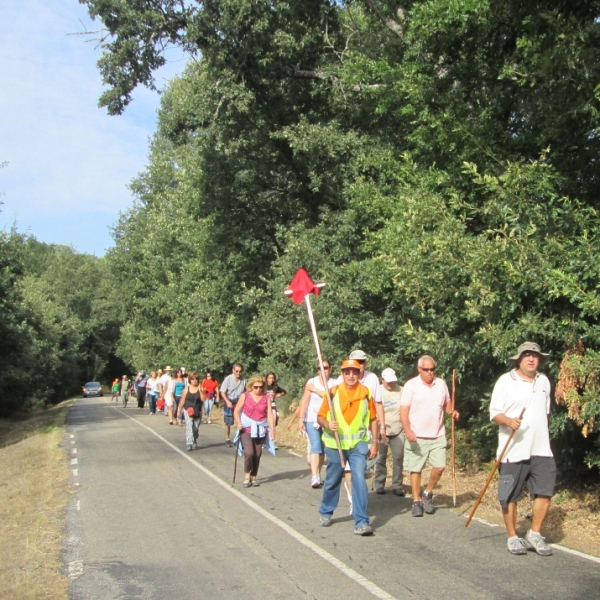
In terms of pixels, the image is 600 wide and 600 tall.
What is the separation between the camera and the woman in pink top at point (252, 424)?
12273 millimetres

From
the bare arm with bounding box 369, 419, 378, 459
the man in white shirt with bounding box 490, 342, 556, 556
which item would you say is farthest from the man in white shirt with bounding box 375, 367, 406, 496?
the man in white shirt with bounding box 490, 342, 556, 556

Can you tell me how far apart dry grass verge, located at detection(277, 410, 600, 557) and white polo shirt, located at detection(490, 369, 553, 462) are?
3.96 feet

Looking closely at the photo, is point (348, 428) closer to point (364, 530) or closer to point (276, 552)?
point (364, 530)

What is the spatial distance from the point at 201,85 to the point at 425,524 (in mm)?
15661

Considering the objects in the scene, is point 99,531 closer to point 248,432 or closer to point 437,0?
point 248,432

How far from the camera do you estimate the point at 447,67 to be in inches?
554

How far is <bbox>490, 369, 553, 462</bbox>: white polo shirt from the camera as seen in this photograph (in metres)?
7.62

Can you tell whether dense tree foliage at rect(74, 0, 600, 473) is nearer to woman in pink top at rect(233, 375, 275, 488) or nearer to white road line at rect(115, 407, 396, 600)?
woman in pink top at rect(233, 375, 275, 488)

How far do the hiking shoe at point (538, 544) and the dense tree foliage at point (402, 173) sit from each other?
1588mm

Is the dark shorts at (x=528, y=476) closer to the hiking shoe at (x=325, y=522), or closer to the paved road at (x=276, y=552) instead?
the paved road at (x=276, y=552)

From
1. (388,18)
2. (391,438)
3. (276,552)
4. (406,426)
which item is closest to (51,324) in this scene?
(388,18)

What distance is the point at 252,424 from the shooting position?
40.4ft

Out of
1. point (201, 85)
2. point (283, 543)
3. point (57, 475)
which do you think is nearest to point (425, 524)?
point (283, 543)

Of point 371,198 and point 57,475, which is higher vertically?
point 371,198
